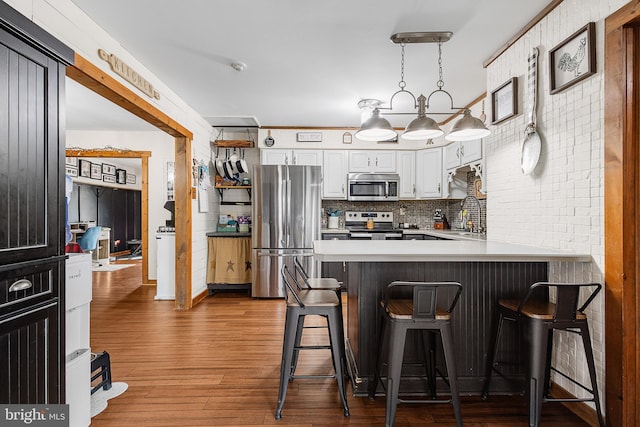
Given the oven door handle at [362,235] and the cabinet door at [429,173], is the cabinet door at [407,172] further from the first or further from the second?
the oven door handle at [362,235]

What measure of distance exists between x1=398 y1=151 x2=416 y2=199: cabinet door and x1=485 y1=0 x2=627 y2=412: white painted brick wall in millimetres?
2455

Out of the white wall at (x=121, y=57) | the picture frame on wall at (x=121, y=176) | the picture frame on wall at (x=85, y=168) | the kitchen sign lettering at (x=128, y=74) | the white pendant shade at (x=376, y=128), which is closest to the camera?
the white wall at (x=121, y=57)

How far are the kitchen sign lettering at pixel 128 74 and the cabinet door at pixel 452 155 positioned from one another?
11.4 ft

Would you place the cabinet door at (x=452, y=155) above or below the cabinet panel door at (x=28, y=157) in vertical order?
above

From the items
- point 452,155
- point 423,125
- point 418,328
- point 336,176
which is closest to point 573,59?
point 423,125

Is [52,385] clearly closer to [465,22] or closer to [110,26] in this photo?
[110,26]

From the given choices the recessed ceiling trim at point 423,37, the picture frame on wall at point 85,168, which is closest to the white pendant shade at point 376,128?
the recessed ceiling trim at point 423,37

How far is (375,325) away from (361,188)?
320 cm

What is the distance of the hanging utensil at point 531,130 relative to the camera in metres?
2.36

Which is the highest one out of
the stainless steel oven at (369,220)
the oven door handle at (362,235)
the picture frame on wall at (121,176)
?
the picture frame on wall at (121,176)

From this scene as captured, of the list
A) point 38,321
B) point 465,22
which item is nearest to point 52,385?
point 38,321

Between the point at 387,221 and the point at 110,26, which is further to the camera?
the point at 387,221

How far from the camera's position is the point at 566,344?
2105 millimetres

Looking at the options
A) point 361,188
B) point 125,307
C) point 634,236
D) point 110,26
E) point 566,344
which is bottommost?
point 125,307
